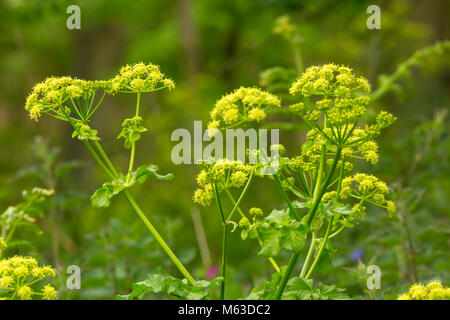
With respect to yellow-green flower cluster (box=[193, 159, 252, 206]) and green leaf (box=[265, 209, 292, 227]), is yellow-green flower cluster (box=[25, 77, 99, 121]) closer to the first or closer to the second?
yellow-green flower cluster (box=[193, 159, 252, 206])

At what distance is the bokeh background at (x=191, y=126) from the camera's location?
3104 millimetres

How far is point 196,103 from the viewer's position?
6.57 metres

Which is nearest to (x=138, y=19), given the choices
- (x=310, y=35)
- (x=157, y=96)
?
(x=157, y=96)

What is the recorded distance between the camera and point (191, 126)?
6836 millimetres

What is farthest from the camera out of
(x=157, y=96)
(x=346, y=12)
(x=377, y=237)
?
(x=157, y=96)

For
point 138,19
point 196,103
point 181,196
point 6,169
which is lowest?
point 181,196

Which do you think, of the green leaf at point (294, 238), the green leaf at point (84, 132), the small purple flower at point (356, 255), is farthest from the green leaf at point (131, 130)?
the small purple flower at point (356, 255)

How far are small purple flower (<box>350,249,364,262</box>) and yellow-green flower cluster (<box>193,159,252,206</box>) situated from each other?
6.94 feet

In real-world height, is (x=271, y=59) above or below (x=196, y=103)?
above

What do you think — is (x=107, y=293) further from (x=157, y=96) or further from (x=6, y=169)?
(x=157, y=96)

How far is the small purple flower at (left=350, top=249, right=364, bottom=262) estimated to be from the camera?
145 inches
